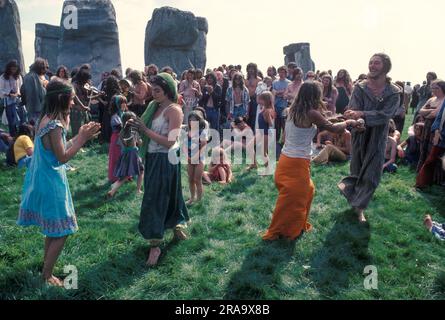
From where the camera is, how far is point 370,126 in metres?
4.95

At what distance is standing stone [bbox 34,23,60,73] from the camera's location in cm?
2386

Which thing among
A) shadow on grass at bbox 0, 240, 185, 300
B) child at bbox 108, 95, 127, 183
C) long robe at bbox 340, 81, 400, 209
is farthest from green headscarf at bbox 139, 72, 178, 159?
child at bbox 108, 95, 127, 183

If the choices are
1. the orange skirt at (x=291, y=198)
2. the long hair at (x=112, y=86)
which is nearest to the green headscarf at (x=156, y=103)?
the orange skirt at (x=291, y=198)

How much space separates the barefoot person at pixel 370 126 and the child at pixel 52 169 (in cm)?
313

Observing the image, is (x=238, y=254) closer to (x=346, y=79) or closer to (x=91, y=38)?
(x=346, y=79)

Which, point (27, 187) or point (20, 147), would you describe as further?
point (20, 147)

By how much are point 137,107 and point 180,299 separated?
16.5 feet

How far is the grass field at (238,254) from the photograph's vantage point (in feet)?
11.7

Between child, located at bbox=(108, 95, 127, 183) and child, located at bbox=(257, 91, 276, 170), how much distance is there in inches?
96.5

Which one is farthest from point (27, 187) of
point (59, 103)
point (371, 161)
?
point (371, 161)

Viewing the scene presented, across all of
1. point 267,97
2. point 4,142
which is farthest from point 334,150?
point 4,142

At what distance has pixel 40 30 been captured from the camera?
938 inches

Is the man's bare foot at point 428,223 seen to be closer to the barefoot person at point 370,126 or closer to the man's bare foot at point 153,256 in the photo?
the barefoot person at point 370,126
